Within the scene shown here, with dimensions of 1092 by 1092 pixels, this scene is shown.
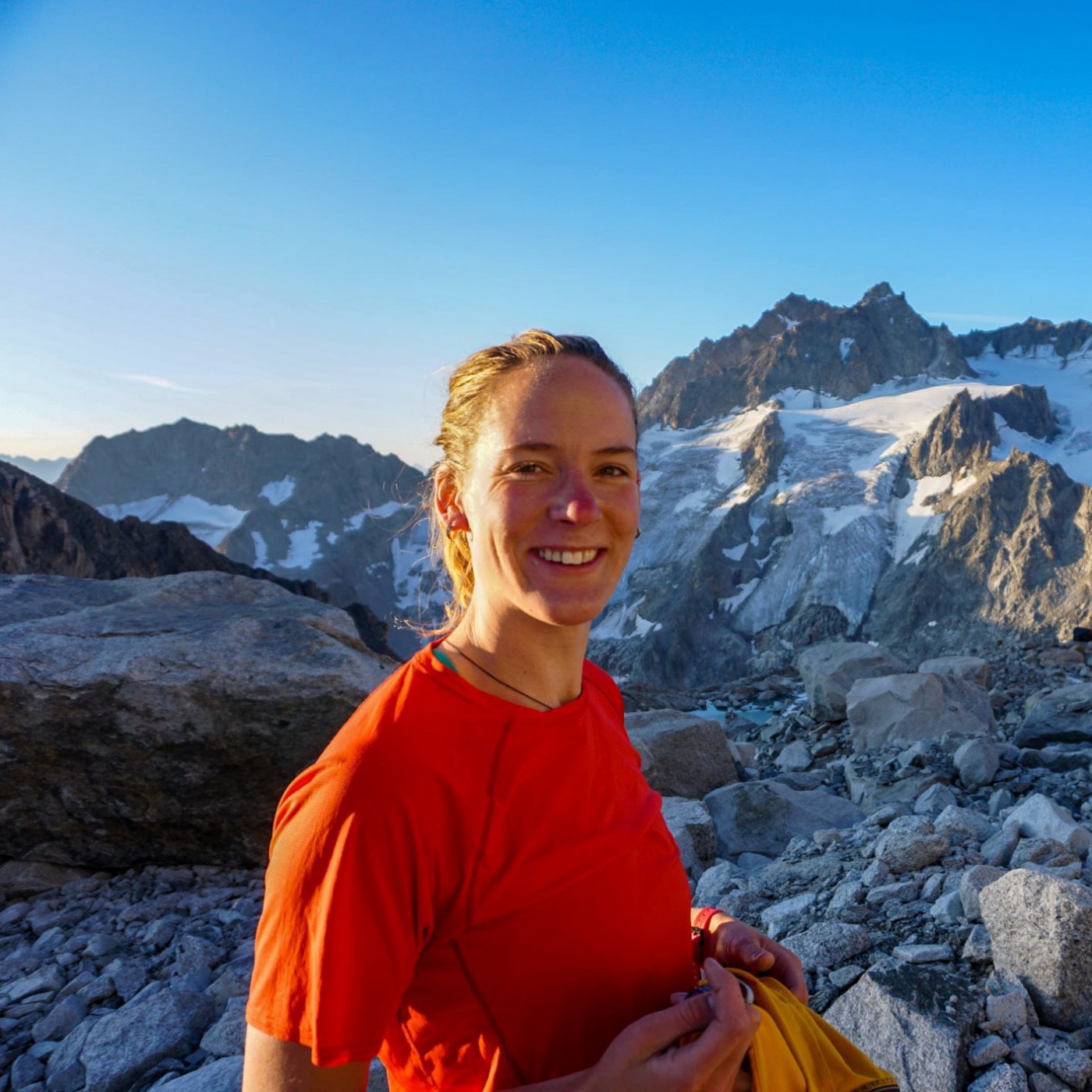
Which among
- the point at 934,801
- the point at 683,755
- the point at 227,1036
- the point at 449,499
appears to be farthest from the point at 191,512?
the point at 449,499

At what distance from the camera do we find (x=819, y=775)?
12086 mm

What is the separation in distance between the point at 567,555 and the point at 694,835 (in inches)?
237

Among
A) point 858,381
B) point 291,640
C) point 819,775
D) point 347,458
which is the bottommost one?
point 819,775

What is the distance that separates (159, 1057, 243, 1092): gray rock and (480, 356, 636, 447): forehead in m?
3.17

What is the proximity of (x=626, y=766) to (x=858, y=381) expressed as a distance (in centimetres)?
16852

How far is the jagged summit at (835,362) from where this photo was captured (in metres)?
156

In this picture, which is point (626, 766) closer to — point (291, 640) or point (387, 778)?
point (387, 778)

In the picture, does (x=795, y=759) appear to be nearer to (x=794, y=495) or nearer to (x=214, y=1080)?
(x=214, y=1080)

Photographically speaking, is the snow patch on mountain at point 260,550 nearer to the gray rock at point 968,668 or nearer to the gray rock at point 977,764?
the gray rock at point 968,668

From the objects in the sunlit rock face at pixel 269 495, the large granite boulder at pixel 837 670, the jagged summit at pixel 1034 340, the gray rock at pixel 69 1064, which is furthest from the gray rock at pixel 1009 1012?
the jagged summit at pixel 1034 340

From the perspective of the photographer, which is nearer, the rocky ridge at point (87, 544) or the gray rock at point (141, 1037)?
the gray rock at point (141, 1037)

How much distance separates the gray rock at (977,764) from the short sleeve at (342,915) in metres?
8.72

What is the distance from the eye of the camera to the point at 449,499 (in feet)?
6.71

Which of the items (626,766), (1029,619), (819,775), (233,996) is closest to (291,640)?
(233,996)
